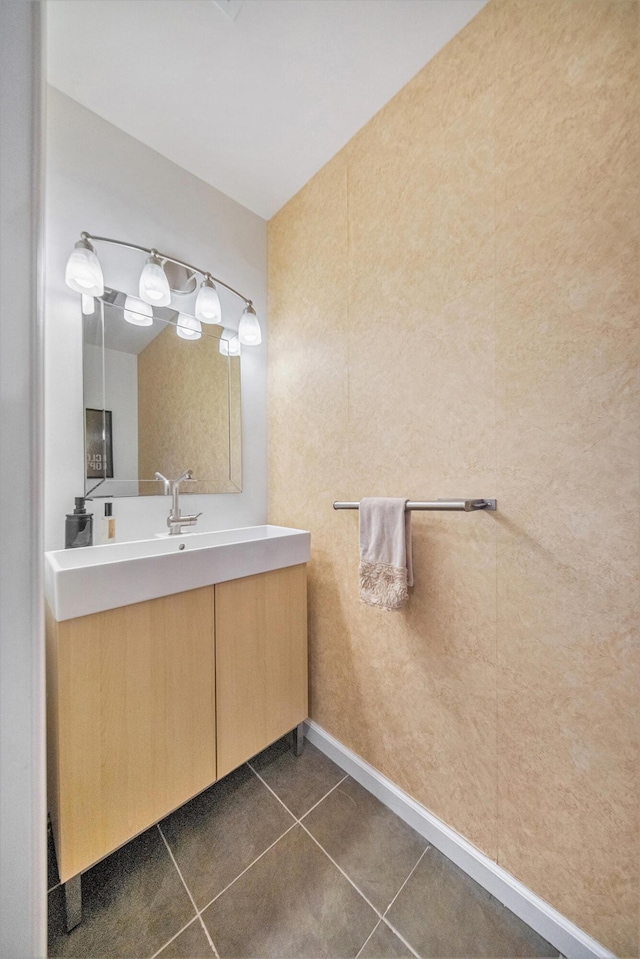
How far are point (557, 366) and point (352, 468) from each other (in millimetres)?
692

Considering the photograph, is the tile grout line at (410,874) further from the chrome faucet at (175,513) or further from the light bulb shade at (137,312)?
the light bulb shade at (137,312)

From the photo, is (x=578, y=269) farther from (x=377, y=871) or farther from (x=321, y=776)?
(x=321, y=776)

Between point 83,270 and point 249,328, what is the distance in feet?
2.07

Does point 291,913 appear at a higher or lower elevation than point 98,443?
lower

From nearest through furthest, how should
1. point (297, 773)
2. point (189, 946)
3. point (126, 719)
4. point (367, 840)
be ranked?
point (189, 946) < point (126, 719) < point (367, 840) < point (297, 773)

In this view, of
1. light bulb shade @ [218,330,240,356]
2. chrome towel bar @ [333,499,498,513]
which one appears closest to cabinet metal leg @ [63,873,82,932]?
chrome towel bar @ [333,499,498,513]

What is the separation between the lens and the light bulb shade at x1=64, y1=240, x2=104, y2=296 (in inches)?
44.1

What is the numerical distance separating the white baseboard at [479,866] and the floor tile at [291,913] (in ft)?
0.88

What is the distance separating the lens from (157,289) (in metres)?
1.32

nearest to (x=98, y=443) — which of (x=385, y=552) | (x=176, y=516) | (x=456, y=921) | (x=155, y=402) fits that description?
(x=155, y=402)

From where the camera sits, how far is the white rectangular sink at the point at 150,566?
85cm

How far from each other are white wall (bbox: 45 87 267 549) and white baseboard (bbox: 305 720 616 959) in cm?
107

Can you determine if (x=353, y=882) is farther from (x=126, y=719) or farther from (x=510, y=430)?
(x=510, y=430)

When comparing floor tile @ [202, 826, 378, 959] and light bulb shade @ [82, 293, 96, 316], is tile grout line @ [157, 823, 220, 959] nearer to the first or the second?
floor tile @ [202, 826, 378, 959]
